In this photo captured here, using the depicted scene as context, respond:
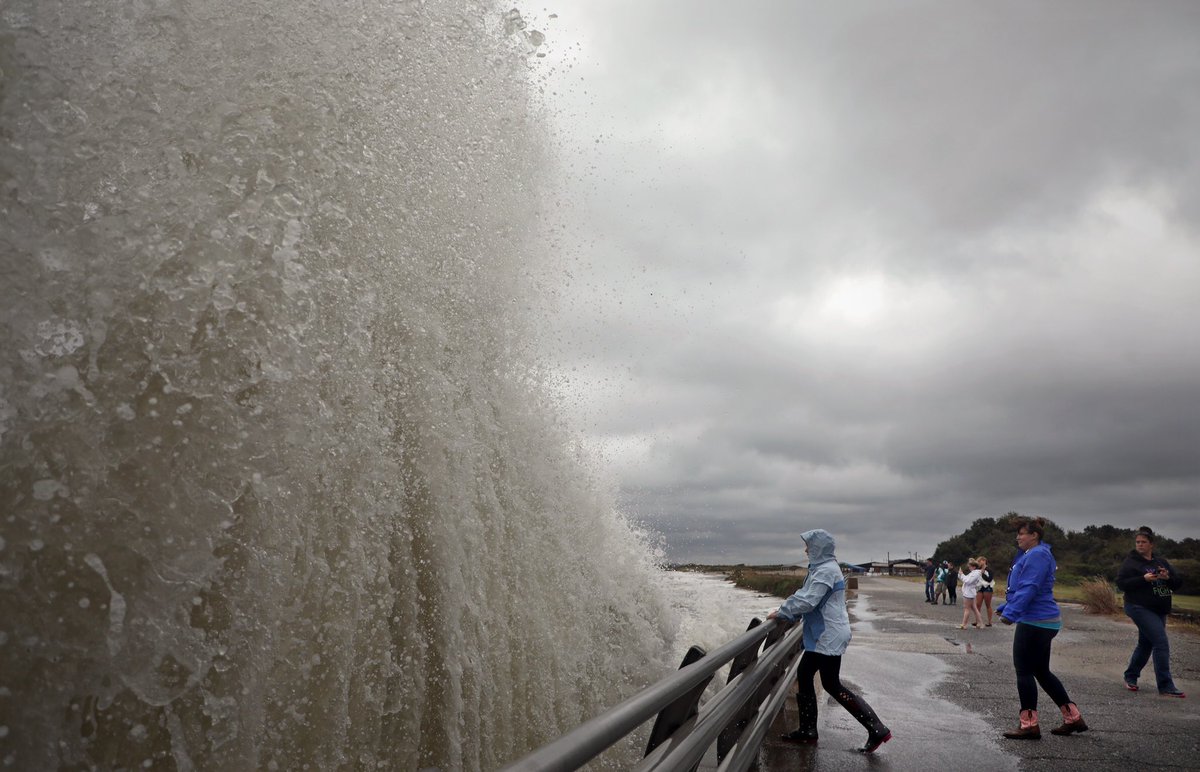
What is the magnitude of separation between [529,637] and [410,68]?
12.8 ft

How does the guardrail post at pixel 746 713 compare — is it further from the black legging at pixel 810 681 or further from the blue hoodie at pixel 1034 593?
the blue hoodie at pixel 1034 593

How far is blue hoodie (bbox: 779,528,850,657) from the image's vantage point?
658cm

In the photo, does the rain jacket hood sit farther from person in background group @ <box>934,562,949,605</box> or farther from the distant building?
the distant building

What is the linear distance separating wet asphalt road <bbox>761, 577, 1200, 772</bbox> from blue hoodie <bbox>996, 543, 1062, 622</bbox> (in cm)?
104

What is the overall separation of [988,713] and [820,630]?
8.65ft

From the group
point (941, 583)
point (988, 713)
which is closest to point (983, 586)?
point (988, 713)

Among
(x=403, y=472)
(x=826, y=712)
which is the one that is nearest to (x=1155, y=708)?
(x=826, y=712)

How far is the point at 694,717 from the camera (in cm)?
333

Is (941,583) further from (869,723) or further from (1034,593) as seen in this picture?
(869,723)

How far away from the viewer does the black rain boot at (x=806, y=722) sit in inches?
262

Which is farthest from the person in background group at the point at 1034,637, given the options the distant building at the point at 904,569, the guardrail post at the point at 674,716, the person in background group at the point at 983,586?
the distant building at the point at 904,569

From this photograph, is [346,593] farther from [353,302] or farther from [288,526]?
[353,302]

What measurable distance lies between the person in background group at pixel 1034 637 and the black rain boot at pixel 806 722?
170 centimetres

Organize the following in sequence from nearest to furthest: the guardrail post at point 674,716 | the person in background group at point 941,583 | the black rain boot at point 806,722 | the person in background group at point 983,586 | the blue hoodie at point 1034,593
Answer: the guardrail post at point 674,716, the black rain boot at point 806,722, the blue hoodie at point 1034,593, the person in background group at point 983,586, the person in background group at point 941,583
